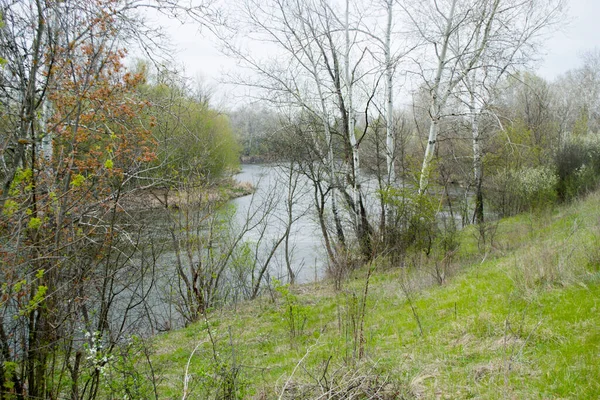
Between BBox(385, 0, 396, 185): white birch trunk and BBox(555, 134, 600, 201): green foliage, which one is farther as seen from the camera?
BBox(555, 134, 600, 201): green foliage

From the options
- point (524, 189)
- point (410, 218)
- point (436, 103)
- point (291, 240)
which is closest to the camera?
point (410, 218)

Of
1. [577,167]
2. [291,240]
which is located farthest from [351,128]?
[577,167]

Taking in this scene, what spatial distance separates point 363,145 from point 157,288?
41.3 feet

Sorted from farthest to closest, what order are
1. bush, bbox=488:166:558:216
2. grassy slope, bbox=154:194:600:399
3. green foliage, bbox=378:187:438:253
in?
bush, bbox=488:166:558:216 < green foliage, bbox=378:187:438:253 < grassy slope, bbox=154:194:600:399

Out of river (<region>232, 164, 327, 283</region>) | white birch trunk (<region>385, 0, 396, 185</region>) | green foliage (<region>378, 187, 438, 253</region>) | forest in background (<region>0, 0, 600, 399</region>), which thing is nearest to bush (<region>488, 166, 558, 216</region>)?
forest in background (<region>0, 0, 600, 399</region>)

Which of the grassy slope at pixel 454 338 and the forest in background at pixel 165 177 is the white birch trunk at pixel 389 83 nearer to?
the forest in background at pixel 165 177

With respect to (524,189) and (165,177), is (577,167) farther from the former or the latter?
(165,177)

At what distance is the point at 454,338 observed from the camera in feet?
17.0

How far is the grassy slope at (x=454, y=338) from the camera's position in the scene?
3654 mm

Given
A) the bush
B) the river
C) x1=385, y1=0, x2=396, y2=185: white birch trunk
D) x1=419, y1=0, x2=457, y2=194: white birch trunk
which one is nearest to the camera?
x1=419, y1=0, x2=457, y2=194: white birch trunk

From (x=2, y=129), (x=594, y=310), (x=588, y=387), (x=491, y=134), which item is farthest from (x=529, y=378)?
(x=491, y=134)

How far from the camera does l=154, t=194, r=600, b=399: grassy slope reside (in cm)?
365

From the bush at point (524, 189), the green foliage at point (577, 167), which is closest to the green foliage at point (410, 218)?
the bush at point (524, 189)

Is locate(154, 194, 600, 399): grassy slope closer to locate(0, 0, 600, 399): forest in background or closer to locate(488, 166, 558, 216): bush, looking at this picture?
locate(0, 0, 600, 399): forest in background
